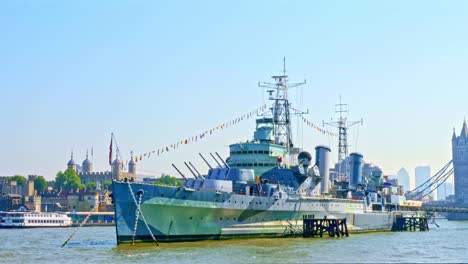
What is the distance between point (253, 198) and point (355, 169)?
3055 centimetres

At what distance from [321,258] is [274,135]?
88.2 feet

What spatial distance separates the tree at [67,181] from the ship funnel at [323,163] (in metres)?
120

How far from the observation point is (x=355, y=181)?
7850 cm

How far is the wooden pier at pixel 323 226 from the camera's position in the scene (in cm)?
5794

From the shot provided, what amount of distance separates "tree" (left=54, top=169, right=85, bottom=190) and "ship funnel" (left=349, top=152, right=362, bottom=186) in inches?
4331

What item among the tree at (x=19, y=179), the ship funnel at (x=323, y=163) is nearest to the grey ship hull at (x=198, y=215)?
the ship funnel at (x=323, y=163)

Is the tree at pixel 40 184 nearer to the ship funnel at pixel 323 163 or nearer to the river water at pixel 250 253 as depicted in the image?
the ship funnel at pixel 323 163

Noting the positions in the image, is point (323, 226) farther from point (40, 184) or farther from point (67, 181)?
point (40, 184)

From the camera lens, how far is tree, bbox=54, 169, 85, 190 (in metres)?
178

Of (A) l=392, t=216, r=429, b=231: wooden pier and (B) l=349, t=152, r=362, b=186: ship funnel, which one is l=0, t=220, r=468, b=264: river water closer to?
(B) l=349, t=152, r=362, b=186: ship funnel

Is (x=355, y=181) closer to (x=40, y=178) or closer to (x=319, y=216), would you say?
(x=319, y=216)

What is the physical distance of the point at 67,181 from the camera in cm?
18138

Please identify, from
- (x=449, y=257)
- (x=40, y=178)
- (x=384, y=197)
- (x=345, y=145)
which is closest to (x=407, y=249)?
(x=449, y=257)

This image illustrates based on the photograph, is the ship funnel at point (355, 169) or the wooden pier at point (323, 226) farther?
the ship funnel at point (355, 169)
